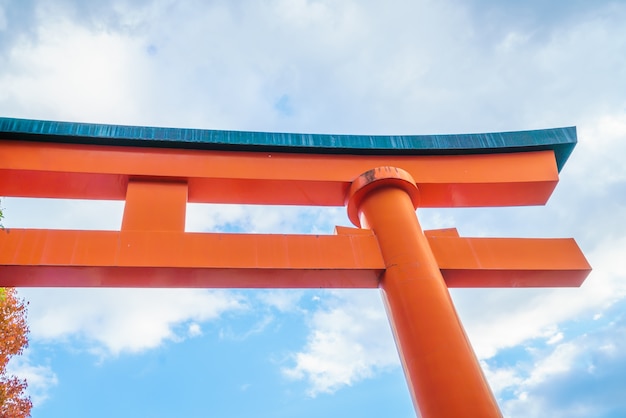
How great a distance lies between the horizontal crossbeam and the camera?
3.21 metres

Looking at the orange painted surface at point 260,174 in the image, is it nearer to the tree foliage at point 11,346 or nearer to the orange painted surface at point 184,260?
the orange painted surface at point 184,260

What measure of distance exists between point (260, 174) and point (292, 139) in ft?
1.80

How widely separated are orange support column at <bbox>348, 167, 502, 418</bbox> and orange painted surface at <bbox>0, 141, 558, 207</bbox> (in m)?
0.50

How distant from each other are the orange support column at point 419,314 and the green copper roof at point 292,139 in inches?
24.5

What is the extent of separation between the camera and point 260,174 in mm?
4309

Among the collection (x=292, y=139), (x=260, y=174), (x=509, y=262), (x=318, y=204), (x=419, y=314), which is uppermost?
(x=292, y=139)

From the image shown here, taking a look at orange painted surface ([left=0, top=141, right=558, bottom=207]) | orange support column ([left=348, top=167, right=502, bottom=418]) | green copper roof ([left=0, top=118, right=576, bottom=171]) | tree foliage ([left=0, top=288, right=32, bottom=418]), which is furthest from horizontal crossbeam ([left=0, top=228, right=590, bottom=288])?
tree foliage ([left=0, top=288, right=32, bottom=418])

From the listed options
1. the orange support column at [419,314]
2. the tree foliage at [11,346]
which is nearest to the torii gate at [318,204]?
the orange support column at [419,314]

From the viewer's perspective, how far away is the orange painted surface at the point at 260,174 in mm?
3986

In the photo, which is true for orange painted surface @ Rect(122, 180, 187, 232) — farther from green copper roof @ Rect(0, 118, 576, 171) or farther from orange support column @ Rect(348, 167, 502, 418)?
orange support column @ Rect(348, 167, 502, 418)

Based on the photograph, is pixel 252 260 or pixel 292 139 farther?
pixel 292 139

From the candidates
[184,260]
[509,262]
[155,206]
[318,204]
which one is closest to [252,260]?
[184,260]

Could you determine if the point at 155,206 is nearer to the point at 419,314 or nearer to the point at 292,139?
the point at 292,139

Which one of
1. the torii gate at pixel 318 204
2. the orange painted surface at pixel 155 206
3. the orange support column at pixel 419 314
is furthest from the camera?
the orange painted surface at pixel 155 206
